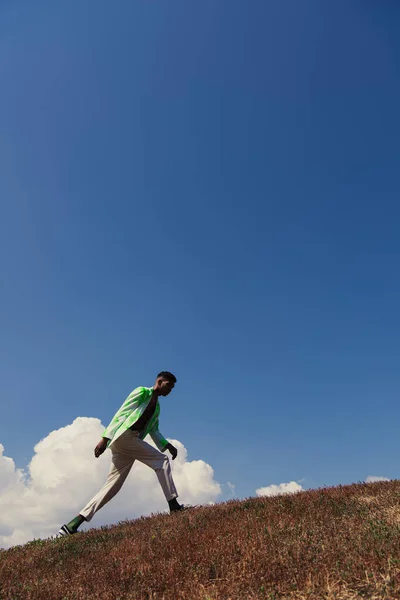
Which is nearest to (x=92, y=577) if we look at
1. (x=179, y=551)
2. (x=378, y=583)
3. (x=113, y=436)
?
(x=179, y=551)

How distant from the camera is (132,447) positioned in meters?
7.54

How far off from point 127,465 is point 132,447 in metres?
0.42

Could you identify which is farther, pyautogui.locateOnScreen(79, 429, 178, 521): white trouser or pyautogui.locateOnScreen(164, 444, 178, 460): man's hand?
pyautogui.locateOnScreen(164, 444, 178, 460): man's hand

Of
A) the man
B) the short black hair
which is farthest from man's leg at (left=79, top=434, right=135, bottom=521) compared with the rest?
the short black hair

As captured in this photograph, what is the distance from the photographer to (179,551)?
471 cm

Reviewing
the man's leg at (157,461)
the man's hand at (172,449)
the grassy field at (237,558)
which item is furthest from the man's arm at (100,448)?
the grassy field at (237,558)

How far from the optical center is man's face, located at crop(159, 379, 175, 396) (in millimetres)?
7723

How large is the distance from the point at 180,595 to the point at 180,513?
11.1 feet

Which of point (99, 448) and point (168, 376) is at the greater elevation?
point (168, 376)

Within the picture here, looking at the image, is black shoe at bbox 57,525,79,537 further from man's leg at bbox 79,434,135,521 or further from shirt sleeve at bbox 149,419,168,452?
shirt sleeve at bbox 149,419,168,452

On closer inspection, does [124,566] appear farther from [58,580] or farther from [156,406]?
[156,406]

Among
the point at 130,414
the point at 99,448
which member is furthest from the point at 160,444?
the point at 99,448

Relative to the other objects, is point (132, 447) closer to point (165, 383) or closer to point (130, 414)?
point (130, 414)

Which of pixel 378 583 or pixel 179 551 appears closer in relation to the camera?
pixel 378 583
